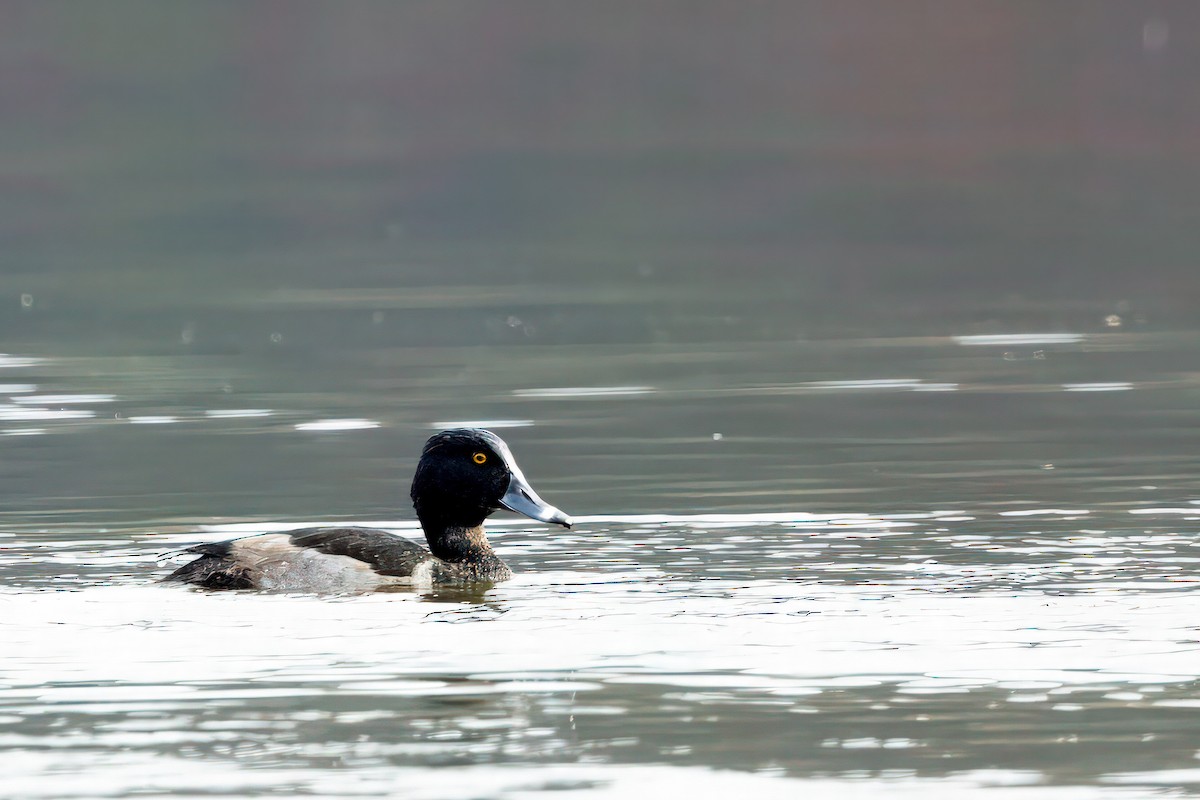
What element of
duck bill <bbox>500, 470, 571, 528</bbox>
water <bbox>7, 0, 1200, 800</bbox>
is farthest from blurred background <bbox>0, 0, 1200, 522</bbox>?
duck bill <bbox>500, 470, 571, 528</bbox>

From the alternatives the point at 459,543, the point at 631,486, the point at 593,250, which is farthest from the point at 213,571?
the point at 593,250

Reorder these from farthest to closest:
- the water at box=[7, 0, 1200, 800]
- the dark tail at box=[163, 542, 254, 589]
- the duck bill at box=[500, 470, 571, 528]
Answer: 1. the duck bill at box=[500, 470, 571, 528]
2. the dark tail at box=[163, 542, 254, 589]
3. the water at box=[7, 0, 1200, 800]

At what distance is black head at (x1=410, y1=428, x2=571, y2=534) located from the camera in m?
13.2

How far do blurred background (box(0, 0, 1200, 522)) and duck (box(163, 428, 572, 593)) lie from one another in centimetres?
177

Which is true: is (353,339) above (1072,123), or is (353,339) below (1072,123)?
below

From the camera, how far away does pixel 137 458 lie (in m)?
17.6

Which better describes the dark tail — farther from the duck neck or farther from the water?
the duck neck

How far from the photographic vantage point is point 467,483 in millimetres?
13234

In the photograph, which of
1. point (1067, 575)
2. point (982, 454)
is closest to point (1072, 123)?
point (982, 454)

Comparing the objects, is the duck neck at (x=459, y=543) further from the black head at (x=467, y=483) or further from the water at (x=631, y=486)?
the water at (x=631, y=486)

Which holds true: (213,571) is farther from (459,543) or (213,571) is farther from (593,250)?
(593,250)

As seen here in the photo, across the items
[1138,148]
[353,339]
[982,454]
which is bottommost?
[982,454]

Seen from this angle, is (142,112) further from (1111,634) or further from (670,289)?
(1111,634)

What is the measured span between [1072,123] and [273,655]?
57.0 metres
